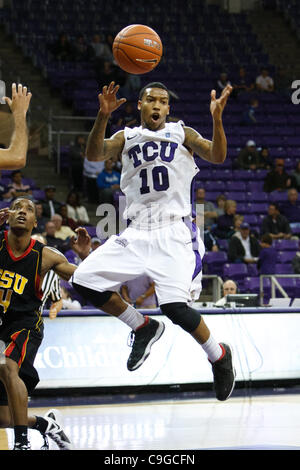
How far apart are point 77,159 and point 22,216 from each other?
9711 mm

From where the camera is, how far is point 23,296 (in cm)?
Result: 646

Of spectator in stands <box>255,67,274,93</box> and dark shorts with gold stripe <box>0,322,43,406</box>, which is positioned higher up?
spectator in stands <box>255,67,274,93</box>

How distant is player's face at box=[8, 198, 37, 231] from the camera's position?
6488 millimetres

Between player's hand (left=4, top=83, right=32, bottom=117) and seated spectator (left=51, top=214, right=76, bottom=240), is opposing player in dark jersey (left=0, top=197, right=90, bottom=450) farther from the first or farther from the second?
seated spectator (left=51, top=214, right=76, bottom=240)

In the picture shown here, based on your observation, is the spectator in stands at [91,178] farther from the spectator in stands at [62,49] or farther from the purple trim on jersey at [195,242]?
the purple trim on jersey at [195,242]

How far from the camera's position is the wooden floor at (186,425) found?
7023mm

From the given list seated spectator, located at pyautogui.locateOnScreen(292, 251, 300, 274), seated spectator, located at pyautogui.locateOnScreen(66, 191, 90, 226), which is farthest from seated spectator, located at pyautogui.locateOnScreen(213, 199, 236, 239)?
seated spectator, located at pyautogui.locateOnScreen(66, 191, 90, 226)

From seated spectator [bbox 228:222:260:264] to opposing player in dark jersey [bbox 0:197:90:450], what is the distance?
25.2 feet

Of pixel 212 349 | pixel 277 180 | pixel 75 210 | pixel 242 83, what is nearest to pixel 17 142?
pixel 212 349

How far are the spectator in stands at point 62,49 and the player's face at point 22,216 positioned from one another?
13.0m

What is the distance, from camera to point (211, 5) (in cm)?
2284

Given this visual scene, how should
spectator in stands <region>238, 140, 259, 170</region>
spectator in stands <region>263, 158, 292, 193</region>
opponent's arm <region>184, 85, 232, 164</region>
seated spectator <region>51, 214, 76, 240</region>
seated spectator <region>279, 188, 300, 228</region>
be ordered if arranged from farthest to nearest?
1. spectator in stands <region>238, 140, 259, 170</region>
2. spectator in stands <region>263, 158, 292, 193</region>
3. seated spectator <region>279, 188, 300, 228</region>
4. seated spectator <region>51, 214, 76, 240</region>
5. opponent's arm <region>184, 85, 232, 164</region>

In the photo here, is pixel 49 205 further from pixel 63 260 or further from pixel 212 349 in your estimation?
pixel 212 349
